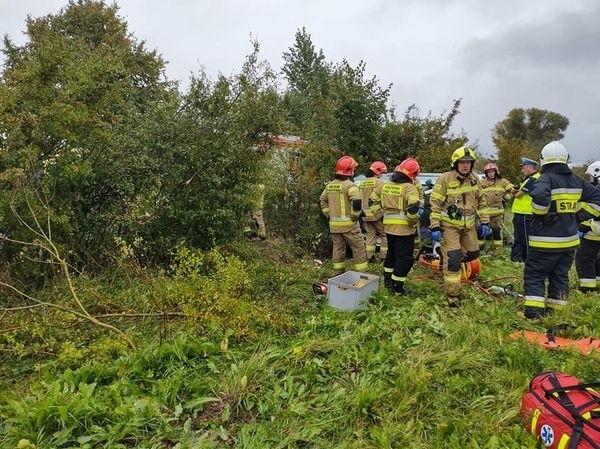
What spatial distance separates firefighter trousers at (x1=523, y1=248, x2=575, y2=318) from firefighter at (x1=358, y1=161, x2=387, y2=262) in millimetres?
2893

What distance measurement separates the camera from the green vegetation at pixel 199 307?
2982 millimetres

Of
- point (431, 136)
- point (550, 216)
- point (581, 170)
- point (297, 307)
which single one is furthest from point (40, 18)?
point (581, 170)

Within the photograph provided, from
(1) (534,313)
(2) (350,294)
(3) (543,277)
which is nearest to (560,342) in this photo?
(1) (534,313)

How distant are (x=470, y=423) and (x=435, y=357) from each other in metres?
0.74

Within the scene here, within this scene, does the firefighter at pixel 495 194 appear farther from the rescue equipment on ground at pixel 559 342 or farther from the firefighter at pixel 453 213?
the rescue equipment on ground at pixel 559 342

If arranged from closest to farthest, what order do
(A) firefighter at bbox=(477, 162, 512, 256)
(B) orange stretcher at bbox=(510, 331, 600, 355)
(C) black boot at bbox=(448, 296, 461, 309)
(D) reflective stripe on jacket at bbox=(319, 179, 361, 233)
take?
(B) orange stretcher at bbox=(510, 331, 600, 355) → (C) black boot at bbox=(448, 296, 461, 309) → (D) reflective stripe on jacket at bbox=(319, 179, 361, 233) → (A) firefighter at bbox=(477, 162, 512, 256)

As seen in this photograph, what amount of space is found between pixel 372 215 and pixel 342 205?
4.50ft

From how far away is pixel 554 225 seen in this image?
15.6ft

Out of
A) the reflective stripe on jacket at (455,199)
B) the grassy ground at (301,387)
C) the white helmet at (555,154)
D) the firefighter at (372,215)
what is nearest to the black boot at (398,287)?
the reflective stripe on jacket at (455,199)

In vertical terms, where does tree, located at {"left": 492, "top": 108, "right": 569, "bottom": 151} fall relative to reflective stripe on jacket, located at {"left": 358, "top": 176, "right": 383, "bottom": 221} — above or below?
above

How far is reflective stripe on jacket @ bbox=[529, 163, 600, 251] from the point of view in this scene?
4.70 metres

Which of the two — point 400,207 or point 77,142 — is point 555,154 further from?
point 77,142

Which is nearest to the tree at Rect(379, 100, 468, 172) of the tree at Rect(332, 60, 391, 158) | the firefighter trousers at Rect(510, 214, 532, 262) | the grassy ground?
the tree at Rect(332, 60, 391, 158)

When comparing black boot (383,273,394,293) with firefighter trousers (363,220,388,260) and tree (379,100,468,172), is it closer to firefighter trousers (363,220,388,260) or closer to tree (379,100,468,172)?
firefighter trousers (363,220,388,260)
